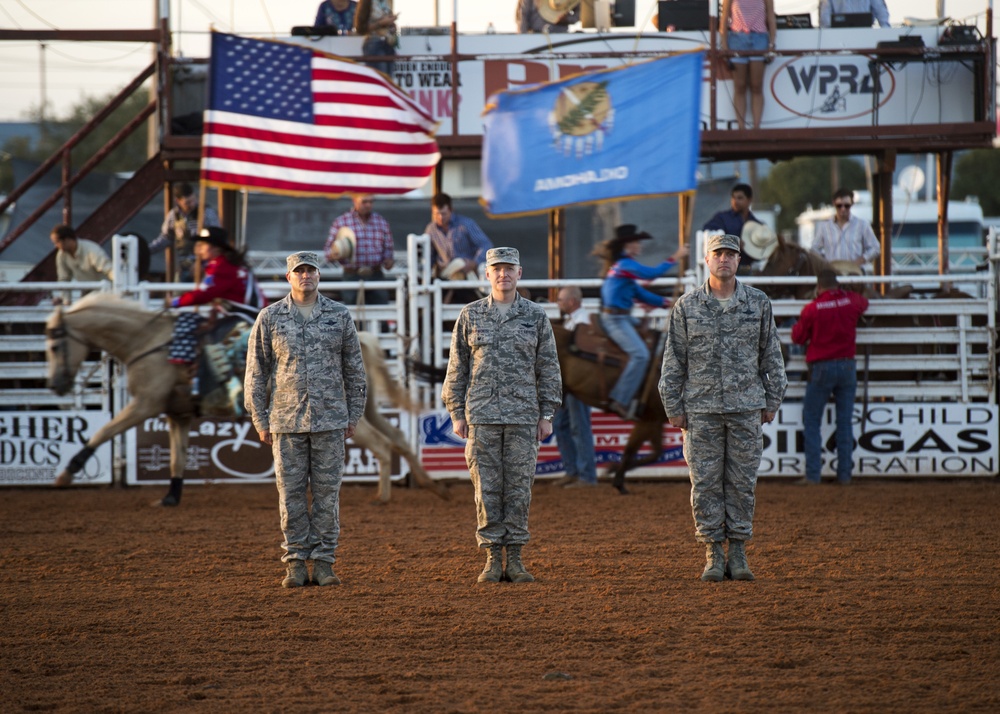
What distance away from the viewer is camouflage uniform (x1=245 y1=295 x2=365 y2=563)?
7.02m

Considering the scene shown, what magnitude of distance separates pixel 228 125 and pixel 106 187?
10.3 metres

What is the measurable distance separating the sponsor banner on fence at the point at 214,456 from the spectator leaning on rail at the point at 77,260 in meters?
2.08

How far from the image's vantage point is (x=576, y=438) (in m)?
12.5

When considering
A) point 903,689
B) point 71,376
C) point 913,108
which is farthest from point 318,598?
point 913,108

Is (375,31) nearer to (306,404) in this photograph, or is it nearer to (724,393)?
(306,404)

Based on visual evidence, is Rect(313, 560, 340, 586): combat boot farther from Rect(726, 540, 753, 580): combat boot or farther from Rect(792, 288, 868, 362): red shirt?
Rect(792, 288, 868, 362): red shirt

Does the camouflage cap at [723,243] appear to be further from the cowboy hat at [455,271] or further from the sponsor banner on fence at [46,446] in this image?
the sponsor banner on fence at [46,446]

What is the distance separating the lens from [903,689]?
4.68 m

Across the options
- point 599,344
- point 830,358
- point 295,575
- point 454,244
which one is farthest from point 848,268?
point 295,575

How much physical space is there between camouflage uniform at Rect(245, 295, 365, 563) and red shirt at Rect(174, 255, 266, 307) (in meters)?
3.75

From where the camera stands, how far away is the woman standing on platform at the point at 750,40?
46.4 feet

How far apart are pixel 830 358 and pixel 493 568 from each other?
6.30 m

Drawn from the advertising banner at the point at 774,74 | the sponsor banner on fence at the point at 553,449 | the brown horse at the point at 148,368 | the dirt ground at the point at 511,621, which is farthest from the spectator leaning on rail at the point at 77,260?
the dirt ground at the point at 511,621

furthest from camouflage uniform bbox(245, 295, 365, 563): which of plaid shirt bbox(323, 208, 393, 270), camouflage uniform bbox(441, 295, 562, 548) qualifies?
plaid shirt bbox(323, 208, 393, 270)
